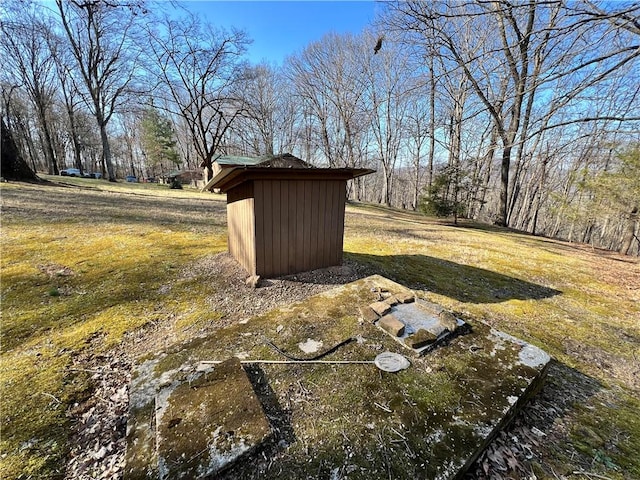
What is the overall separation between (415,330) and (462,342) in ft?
1.13

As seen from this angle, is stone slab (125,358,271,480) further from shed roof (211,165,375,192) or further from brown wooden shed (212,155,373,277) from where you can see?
shed roof (211,165,375,192)

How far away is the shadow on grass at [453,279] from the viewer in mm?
4078

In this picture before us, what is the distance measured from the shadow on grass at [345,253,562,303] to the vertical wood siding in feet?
3.40

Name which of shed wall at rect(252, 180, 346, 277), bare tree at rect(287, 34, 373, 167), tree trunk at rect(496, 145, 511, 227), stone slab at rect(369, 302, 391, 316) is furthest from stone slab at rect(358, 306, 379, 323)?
bare tree at rect(287, 34, 373, 167)

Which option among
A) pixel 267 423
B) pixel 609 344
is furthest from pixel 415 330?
pixel 609 344

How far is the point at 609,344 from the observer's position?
2984 mm

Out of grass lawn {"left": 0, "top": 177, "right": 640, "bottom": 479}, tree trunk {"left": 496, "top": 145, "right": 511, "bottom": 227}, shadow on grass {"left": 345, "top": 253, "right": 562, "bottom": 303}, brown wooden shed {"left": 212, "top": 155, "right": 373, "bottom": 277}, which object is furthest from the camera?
tree trunk {"left": 496, "top": 145, "right": 511, "bottom": 227}

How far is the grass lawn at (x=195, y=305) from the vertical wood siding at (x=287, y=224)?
86cm

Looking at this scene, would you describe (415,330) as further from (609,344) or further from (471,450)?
(609,344)

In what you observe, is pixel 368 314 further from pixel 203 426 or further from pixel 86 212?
pixel 86 212

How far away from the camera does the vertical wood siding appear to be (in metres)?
3.52

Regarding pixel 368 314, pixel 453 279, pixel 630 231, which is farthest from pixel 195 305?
pixel 630 231

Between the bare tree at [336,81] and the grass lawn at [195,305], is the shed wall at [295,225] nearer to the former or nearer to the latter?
the grass lawn at [195,305]

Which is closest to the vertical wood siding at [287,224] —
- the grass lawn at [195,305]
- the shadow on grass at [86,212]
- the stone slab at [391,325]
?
the grass lawn at [195,305]
